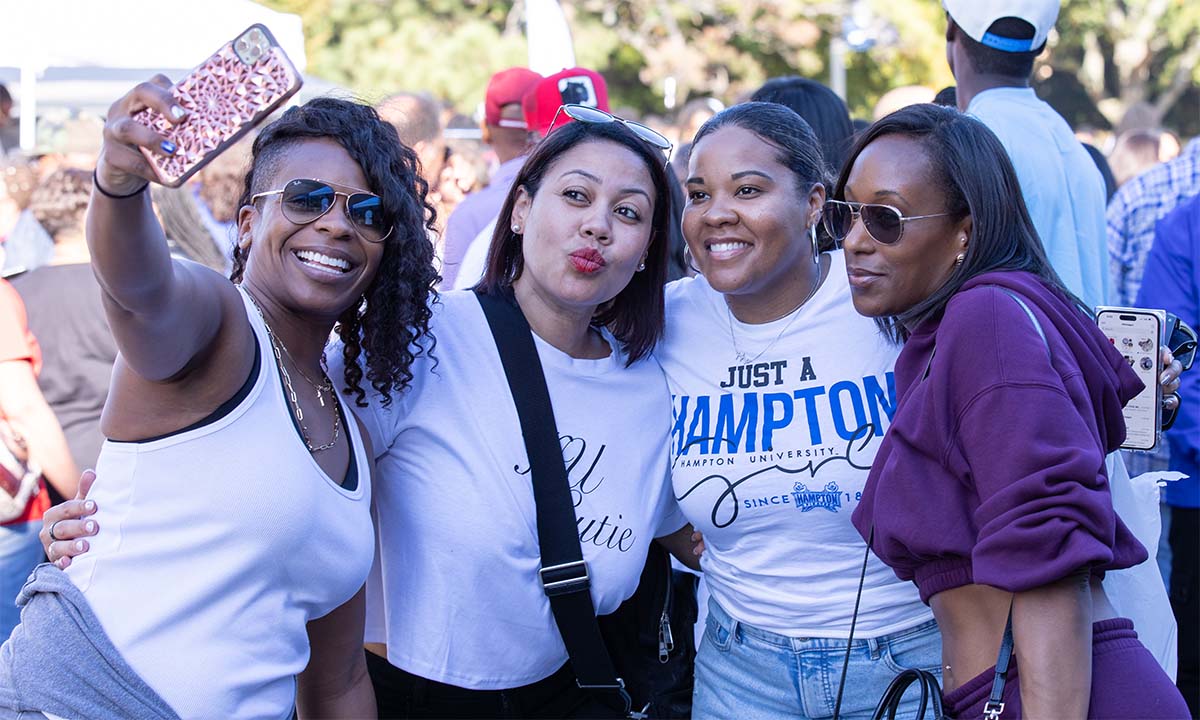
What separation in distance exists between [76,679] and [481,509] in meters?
1.01

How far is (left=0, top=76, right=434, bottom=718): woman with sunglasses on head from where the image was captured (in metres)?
→ 1.93

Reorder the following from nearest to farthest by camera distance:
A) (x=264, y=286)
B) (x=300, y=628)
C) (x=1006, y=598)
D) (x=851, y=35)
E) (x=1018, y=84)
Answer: (x=1006, y=598) → (x=300, y=628) → (x=264, y=286) → (x=1018, y=84) → (x=851, y=35)

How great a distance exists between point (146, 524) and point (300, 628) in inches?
16.1

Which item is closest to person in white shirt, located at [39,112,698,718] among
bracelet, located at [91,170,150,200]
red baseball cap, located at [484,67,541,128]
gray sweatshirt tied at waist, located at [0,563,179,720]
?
gray sweatshirt tied at waist, located at [0,563,179,720]

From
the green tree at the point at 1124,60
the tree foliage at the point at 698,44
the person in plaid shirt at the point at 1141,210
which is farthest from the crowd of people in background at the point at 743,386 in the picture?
the green tree at the point at 1124,60

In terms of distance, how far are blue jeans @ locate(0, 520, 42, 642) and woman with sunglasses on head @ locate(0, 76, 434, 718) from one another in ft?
8.91

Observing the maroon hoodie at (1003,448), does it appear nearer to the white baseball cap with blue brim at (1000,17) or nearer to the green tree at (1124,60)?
the white baseball cap with blue brim at (1000,17)

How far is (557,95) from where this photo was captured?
223 inches

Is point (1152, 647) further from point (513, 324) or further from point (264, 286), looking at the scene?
point (264, 286)

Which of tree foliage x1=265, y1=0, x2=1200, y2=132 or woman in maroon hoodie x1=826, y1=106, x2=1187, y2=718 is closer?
woman in maroon hoodie x1=826, y1=106, x2=1187, y2=718

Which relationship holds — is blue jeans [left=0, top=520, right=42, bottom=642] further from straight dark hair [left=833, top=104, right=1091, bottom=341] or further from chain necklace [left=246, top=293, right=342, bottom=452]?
straight dark hair [left=833, top=104, right=1091, bottom=341]

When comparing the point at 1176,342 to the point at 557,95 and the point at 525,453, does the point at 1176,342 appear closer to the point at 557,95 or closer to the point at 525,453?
the point at 525,453

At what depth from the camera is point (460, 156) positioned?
837cm

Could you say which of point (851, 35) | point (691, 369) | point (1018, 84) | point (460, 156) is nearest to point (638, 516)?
point (691, 369)
